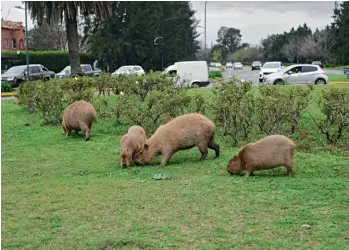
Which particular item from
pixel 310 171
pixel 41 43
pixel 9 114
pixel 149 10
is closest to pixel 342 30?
pixel 149 10

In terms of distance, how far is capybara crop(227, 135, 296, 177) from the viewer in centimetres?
726

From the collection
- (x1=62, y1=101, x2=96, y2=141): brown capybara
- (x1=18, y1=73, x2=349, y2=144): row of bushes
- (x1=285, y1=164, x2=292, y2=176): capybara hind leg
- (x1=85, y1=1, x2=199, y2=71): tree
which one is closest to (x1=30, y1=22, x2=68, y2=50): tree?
(x1=85, y1=1, x2=199, y2=71): tree

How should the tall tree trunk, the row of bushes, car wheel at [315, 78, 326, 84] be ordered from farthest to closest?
car wheel at [315, 78, 326, 84] → the tall tree trunk → the row of bushes

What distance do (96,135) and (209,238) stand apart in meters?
7.59

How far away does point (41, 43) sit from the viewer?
61.8 meters

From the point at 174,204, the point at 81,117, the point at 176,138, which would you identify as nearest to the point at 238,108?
the point at 176,138

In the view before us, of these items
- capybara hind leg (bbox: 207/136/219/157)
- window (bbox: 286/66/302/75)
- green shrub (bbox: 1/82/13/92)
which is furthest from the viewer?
green shrub (bbox: 1/82/13/92)

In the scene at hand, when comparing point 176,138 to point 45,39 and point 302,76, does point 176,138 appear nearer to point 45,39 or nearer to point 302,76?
point 302,76

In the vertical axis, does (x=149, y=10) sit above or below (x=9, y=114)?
above

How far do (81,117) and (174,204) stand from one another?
5855 millimetres

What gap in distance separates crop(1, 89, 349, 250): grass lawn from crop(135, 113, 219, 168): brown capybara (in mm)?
282

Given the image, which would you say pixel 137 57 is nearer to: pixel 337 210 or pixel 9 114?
pixel 9 114

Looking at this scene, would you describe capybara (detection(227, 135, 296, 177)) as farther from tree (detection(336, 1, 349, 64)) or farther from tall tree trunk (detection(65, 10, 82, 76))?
tree (detection(336, 1, 349, 64))

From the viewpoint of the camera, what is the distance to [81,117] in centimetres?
1139
